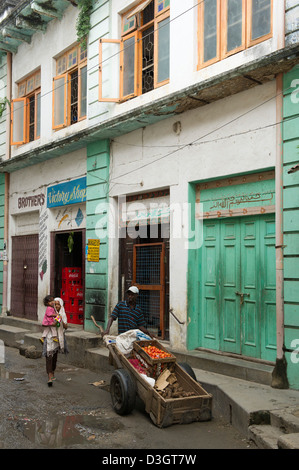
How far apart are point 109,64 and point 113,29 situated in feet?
2.40

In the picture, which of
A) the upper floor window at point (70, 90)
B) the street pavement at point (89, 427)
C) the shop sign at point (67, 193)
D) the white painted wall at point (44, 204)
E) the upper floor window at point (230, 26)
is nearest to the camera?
the street pavement at point (89, 427)

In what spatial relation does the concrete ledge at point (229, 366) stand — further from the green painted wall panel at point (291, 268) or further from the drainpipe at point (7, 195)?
the drainpipe at point (7, 195)

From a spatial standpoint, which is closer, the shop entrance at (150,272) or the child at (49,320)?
the child at (49,320)

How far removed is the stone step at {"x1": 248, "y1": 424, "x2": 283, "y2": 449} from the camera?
4.66 m

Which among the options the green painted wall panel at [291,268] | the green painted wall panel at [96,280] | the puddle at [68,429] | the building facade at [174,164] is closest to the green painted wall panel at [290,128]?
the building facade at [174,164]

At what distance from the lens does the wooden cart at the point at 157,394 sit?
212 inches

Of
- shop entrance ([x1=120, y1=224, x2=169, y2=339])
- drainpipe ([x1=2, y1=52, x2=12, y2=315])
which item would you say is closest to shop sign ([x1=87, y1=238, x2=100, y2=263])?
shop entrance ([x1=120, y1=224, x2=169, y2=339])

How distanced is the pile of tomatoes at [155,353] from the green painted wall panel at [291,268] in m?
1.87

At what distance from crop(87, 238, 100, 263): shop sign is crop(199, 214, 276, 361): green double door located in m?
3.02

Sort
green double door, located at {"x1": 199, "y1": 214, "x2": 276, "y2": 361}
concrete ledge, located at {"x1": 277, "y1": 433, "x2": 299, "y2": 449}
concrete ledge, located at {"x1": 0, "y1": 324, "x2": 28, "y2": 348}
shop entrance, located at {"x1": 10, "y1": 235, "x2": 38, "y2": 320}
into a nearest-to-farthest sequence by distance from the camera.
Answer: concrete ledge, located at {"x1": 277, "y1": 433, "x2": 299, "y2": 449} < green double door, located at {"x1": 199, "y1": 214, "x2": 276, "y2": 361} < concrete ledge, located at {"x1": 0, "y1": 324, "x2": 28, "y2": 348} < shop entrance, located at {"x1": 10, "y1": 235, "x2": 38, "y2": 320}

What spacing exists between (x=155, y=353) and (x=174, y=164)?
3587 mm

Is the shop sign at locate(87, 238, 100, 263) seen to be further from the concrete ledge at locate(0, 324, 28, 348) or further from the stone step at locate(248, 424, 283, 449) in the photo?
the stone step at locate(248, 424, 283, 449)
